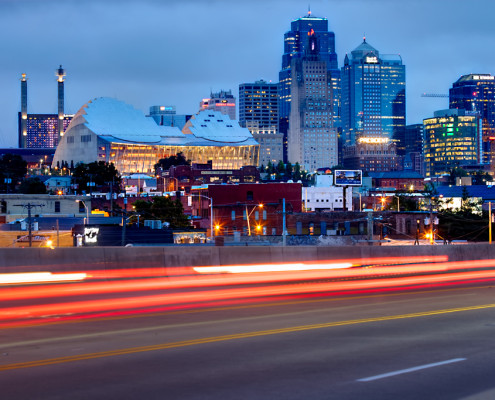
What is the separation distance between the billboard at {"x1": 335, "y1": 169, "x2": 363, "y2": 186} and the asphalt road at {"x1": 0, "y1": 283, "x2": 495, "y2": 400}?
97.1 metres

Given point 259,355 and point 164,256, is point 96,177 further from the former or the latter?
point 259,355

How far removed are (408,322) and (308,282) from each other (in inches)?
440

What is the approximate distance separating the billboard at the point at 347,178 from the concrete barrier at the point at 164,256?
77.7 metres

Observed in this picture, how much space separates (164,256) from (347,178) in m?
90.6

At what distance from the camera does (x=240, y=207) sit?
9188 centimetres

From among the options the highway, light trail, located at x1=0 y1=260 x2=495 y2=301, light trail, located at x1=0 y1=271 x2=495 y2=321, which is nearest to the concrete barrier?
light trail, located at x1=0 y1=260 x2=495 y2=301

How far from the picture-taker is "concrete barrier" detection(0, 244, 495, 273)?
93.6 ft

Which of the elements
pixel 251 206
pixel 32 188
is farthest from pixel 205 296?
pixel 32 188

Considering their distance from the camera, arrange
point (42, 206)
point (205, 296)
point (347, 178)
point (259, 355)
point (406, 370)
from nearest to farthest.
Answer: point (406, 370) < point (259, 355) < point (205, 296) < point (42, 206) < point (347, 178)

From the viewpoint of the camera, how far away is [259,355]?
15180mm

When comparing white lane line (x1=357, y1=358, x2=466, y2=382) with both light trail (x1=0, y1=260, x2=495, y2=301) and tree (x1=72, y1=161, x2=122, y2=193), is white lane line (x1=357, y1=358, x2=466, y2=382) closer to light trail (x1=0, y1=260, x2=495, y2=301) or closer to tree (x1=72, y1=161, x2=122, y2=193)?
light trail (x1=0, y1=260, x2=495, y2=301)

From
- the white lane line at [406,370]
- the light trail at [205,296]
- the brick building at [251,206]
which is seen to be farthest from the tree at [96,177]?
the white lane line at [406,370]

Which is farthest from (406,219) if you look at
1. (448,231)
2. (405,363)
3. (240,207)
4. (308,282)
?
(405,363)

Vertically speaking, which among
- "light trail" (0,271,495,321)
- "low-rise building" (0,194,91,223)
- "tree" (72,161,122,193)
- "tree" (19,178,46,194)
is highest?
"tree" (72,161,122,193)
